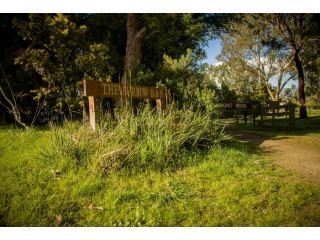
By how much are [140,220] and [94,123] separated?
2.77 m

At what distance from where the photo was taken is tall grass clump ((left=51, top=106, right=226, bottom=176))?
4.74m

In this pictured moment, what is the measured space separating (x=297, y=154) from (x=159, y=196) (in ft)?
12.9

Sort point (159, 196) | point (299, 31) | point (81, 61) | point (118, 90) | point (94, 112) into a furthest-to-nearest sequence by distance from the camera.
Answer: point (299, 31), point (81, 61), point (118, 90), point (94, 112), point (159, 196)

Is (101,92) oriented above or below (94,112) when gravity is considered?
above

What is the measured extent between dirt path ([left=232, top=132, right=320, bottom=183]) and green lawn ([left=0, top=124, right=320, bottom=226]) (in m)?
0.43

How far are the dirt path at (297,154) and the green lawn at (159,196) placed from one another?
0.43 metres

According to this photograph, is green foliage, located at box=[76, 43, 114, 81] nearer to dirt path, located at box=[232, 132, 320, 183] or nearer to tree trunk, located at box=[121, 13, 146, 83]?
tree trunk, located at box=[121, 13, 146, 83]

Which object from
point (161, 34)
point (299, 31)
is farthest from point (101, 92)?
point (299, 31)

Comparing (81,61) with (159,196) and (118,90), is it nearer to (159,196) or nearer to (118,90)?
(118,90)

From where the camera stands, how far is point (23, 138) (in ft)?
22.1

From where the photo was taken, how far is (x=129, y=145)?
502 centimetres

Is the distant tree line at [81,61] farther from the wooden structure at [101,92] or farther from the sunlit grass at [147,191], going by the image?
the sunlit grass at [147,191]
